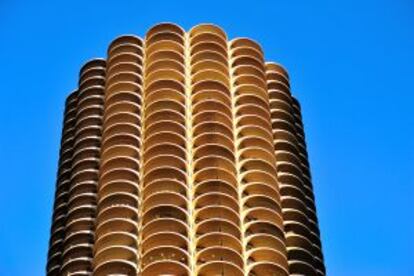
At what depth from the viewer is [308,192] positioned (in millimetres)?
147000

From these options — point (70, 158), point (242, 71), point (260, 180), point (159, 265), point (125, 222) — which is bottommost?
point (159, 265)

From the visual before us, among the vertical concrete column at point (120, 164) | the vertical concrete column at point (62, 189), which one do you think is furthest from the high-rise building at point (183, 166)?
the vertical concrete column at point (62, 189)

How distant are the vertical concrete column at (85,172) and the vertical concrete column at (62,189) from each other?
243 centimetres

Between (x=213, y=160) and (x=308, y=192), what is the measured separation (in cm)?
1494

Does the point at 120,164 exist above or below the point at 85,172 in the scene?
below

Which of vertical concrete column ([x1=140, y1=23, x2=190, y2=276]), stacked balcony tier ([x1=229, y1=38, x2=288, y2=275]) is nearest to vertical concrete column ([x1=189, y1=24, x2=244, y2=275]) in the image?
stacked balcony tier ([x1=229, y1=38, x2=288, y2=275])

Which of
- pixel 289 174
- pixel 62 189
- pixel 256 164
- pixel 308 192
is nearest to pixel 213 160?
pixel 256 164

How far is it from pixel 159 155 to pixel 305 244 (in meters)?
19.8

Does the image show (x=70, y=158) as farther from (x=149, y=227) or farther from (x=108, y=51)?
(x=149, y=227)

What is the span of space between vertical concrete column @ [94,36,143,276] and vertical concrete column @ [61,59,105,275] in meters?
2.20

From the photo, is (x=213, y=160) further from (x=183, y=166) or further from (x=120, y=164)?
(x=120, y=164)

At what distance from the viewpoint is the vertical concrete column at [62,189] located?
13825 cm

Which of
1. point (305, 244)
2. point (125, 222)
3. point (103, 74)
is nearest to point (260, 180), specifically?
point (305, 244)

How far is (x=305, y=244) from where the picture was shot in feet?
443
